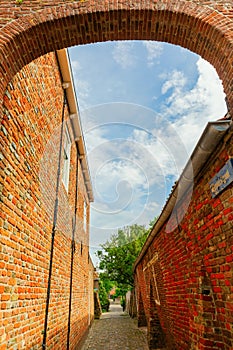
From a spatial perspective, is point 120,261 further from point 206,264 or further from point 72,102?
point 206,264

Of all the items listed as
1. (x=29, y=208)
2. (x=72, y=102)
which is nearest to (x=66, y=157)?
(x=72, y=102)

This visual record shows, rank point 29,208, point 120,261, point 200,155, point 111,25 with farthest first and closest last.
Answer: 1. point 120,261
2. point 29,208
3. point 200,155
4. point 111,25

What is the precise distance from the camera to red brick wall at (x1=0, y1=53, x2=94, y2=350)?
111 inches

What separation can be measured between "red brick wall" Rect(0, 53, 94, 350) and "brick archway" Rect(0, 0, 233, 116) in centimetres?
56

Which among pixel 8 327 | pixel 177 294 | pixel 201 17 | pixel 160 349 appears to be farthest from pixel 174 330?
pixel 201 17

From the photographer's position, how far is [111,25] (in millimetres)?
2961

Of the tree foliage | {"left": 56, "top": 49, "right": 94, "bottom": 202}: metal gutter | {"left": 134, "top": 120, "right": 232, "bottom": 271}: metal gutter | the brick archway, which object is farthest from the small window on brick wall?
the tree foliage

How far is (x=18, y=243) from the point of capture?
3.13 metres

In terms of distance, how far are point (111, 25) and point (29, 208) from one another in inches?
103

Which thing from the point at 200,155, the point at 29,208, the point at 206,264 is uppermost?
the point at 200,155

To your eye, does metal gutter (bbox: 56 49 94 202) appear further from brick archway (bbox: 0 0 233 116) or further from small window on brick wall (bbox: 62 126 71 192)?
Result: brick archway (bbox: 0 0 233 116)

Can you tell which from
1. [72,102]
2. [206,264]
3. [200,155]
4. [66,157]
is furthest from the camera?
[66,157]

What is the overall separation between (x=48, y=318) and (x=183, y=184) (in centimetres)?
331

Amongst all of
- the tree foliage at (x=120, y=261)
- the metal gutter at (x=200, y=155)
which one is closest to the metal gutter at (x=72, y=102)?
the metal gutter at (x=200, y=155)
